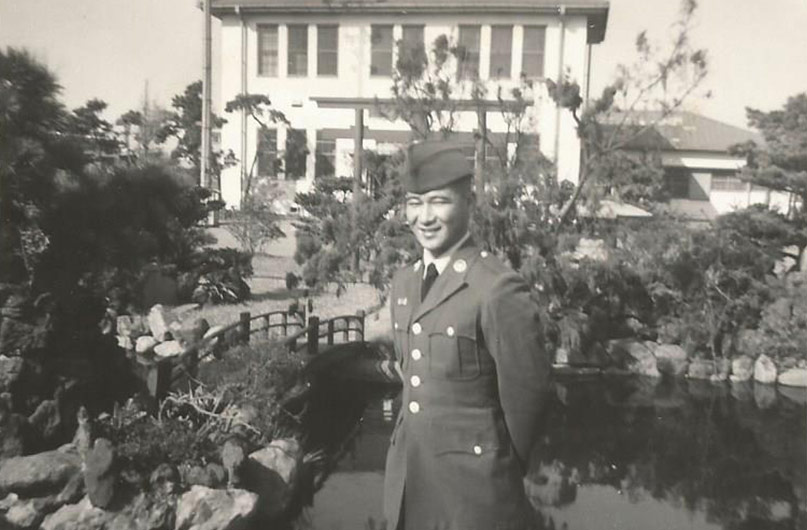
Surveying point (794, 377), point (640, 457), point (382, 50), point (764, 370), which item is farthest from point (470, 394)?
point (794, 377)

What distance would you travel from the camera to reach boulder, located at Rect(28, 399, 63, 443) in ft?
11.1

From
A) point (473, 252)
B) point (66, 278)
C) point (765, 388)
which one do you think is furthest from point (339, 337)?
point (765, 388)

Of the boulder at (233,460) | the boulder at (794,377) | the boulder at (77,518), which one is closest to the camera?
the boulder at (77,518)

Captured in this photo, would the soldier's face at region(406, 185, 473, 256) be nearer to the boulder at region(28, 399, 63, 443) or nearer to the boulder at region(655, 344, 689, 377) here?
the boulder at region(28, 399, 63, 443)

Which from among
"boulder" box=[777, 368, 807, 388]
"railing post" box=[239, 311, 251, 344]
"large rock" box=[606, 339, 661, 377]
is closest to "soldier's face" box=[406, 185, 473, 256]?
"railing post" box=[239, 311, 251, 344]

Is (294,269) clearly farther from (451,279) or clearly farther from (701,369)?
(701,369)

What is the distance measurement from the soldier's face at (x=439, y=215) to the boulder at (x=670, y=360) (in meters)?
5.32

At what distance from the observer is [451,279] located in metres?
1.59

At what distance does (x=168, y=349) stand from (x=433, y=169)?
3003 millimetres

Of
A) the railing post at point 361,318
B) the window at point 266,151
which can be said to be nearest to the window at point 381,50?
the window at point 266,151

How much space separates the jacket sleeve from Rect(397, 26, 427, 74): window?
2.34 meters

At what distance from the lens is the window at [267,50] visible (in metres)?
3.71

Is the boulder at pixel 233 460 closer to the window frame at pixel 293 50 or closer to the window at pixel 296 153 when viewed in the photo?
the window at pixel 296 153

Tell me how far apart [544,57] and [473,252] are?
8.35 ft
